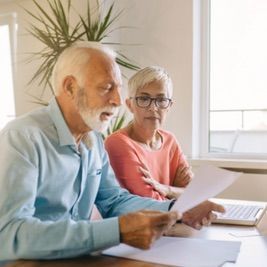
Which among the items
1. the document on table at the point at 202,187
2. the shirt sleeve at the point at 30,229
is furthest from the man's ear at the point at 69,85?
the document on table at the point at 202,187

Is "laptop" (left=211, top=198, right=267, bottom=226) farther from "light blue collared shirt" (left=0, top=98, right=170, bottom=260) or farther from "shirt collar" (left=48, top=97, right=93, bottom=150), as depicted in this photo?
"shirt collar" (left=48, top=97, right=93, bottom=150)

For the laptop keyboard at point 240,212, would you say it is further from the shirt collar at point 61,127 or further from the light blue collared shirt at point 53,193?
the shirt collar at point 61,127

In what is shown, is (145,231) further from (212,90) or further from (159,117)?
(212,90)

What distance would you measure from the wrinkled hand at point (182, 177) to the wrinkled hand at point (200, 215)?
2.16ft

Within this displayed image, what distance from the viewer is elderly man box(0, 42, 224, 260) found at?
848 millimetres

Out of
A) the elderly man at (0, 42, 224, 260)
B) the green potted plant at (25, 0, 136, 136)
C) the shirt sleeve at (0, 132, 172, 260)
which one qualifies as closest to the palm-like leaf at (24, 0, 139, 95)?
the green potted plant at (25, 0, 136, 136)

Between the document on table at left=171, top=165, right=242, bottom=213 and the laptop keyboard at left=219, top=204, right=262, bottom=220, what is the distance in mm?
314

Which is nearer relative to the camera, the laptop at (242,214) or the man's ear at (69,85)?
the man's ear at (69,85)

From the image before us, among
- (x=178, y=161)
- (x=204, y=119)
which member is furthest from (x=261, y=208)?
(x=204, y=119)

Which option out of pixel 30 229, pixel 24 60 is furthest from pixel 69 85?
pixel 24 60

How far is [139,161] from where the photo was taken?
5.41 feet

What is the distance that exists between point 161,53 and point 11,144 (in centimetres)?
201

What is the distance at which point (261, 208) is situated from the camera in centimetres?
146

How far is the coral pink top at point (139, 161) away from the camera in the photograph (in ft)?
5.17
